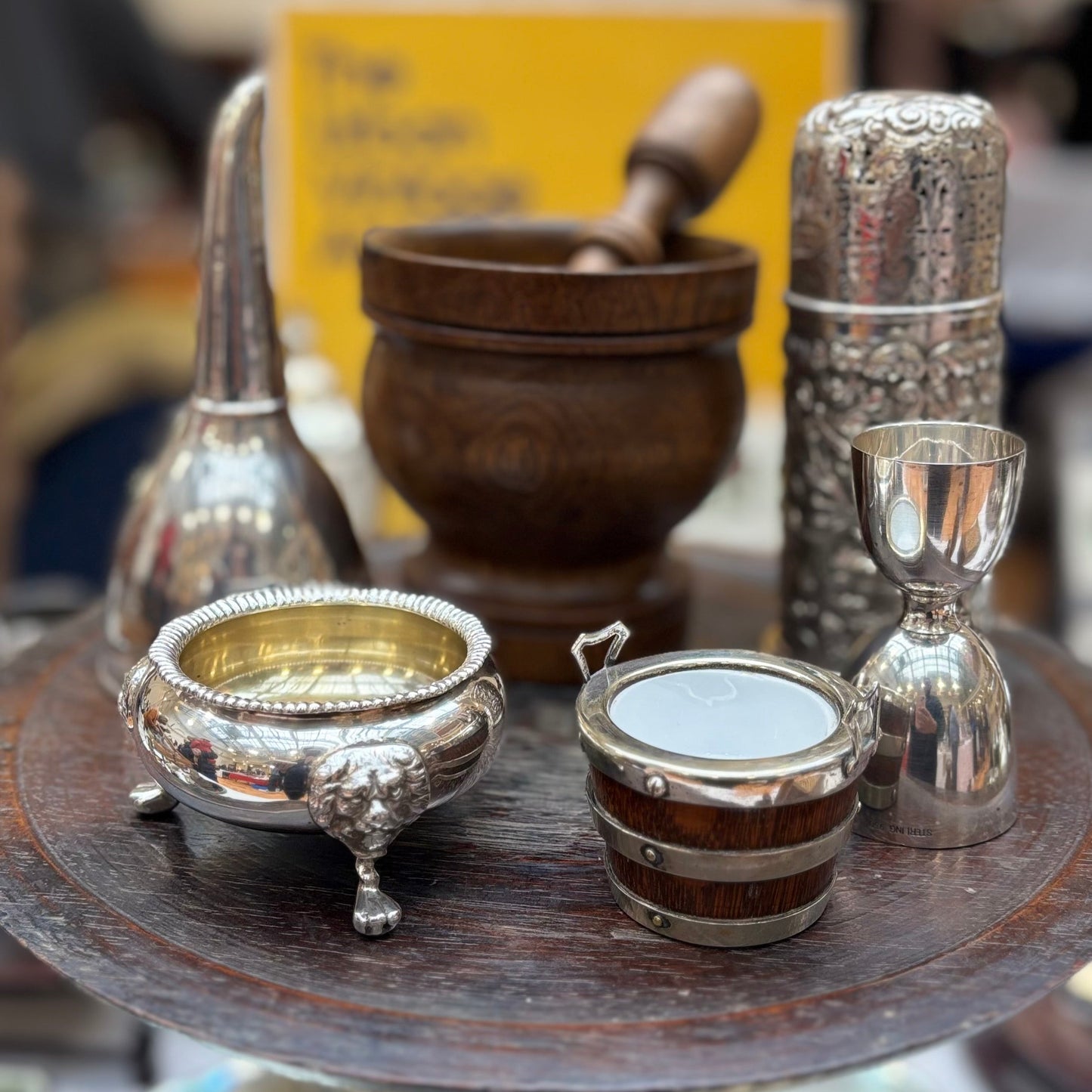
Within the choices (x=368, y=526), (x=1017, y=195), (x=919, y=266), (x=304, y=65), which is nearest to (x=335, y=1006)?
(x=919, y=266)

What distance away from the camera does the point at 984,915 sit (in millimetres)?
552

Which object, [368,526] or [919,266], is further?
[368,526]

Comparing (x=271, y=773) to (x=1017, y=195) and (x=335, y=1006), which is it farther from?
(x=1017, y=195)

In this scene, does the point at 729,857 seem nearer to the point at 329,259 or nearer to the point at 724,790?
the point at 724,790

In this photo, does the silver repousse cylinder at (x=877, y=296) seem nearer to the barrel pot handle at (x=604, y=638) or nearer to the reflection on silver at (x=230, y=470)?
the barrel pot handle at (x=604, y=638)

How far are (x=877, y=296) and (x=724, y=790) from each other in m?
0.31

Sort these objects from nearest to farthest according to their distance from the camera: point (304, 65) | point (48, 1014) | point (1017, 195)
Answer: point (48, 1014) < point (304, 65) < point (1017, 195)

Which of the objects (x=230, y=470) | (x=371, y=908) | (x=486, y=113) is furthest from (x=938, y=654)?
(x=486, y=113)

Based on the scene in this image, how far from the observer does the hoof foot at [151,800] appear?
0.62 meters

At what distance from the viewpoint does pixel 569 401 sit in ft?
2.25

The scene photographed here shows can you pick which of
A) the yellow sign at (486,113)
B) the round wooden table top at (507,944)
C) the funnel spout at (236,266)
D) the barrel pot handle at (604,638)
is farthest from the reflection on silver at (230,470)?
the yellow sign at (486,113)

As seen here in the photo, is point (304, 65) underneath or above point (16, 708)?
above

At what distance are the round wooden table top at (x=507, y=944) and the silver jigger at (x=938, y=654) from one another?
0.02 m

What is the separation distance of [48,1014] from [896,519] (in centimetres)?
86
